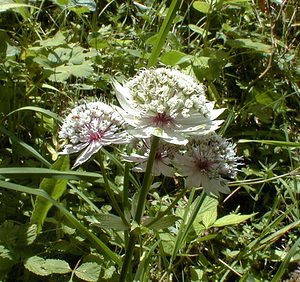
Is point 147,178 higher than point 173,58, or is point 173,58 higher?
point 147,178

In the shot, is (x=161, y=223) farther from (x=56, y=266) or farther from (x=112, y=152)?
(x=112, y=152)

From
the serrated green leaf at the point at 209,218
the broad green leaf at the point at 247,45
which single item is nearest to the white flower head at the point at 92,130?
the serrated green leaf at the point at 209,218

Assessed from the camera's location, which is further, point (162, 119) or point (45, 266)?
point (45, 266)

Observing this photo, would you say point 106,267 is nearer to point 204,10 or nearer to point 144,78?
point 144,78

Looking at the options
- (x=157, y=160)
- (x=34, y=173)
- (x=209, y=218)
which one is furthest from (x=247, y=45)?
(x=34, y=173)

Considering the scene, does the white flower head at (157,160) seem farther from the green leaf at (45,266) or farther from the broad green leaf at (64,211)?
the green leaf at (45,266)

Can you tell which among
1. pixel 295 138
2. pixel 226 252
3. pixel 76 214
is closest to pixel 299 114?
pixel 295 138
